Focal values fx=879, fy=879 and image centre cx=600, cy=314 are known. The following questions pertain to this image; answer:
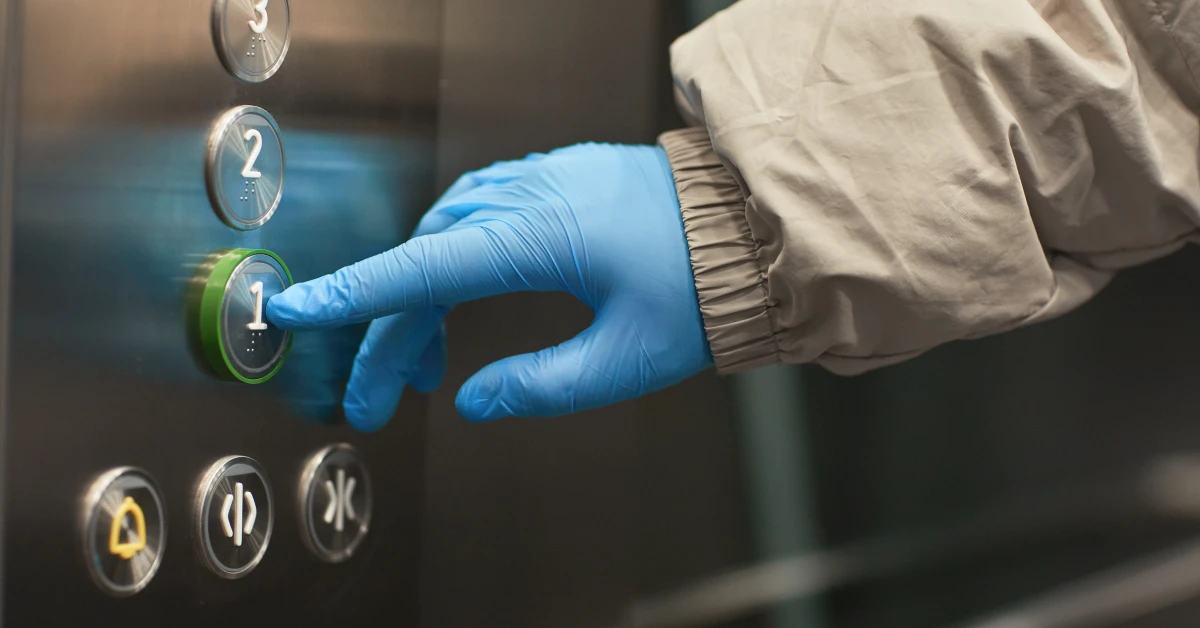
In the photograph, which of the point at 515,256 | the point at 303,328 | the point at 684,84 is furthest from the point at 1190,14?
Result: the point at 303,328

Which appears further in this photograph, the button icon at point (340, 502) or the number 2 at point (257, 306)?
the button icon at point (340, 502)

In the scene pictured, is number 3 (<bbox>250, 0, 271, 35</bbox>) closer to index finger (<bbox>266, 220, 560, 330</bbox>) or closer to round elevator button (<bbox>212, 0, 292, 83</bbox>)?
Result: round elevator button (<bbox>212, 0, 292, 83</bbox>)

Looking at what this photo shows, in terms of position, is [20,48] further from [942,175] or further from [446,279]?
[942,175]

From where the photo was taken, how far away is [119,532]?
387 millimetres

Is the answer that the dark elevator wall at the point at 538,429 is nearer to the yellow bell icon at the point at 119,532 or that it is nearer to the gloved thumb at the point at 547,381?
the gloved thumb at the point at 547,381

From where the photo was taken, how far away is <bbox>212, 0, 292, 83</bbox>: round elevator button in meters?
0.43

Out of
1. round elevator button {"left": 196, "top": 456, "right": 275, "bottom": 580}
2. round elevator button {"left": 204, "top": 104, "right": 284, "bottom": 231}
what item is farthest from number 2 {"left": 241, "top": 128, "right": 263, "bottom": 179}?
round elevator button {"left": 196, "top": 456, "right": 275, "bottom": 580}

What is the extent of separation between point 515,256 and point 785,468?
55 centimetres

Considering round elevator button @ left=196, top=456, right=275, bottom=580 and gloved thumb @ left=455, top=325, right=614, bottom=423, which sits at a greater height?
gloved thumb @ left=455, top=325, right=614, bottom=423

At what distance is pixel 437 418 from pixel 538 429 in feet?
0.30

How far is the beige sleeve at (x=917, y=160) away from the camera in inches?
Answer: 20.0

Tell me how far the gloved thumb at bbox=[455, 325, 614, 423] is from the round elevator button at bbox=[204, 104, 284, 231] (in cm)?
16

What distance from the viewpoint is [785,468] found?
3.17ft

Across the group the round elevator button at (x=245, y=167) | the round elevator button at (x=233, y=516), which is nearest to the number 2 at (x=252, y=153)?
the round elevator button at (x=245, y=167)
